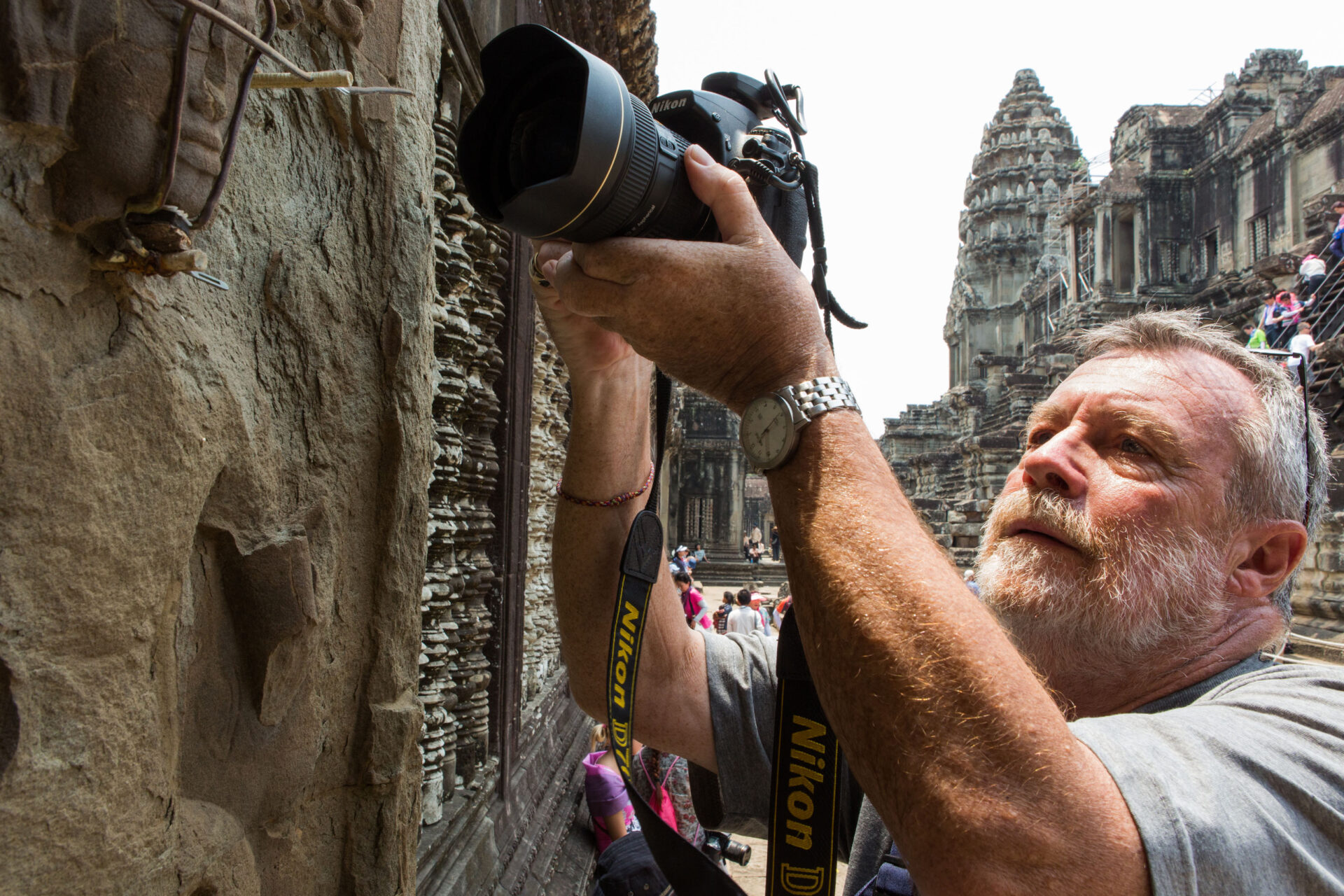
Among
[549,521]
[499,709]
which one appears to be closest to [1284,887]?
[499,709]

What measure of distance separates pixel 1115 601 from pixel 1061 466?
192mm

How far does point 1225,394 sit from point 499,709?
8.00 ft

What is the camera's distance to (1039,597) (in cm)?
123

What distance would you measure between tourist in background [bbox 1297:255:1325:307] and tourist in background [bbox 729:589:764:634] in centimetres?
→ 923

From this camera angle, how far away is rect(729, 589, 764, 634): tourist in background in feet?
26.5

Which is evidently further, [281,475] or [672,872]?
[672,872]

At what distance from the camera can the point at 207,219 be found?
0.68 m

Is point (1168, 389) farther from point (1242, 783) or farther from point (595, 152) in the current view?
point (595, 152)

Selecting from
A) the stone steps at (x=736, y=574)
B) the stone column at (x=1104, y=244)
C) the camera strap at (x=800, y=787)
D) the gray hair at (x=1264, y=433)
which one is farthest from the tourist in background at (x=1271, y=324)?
the camera strap at (x=800, y=787)

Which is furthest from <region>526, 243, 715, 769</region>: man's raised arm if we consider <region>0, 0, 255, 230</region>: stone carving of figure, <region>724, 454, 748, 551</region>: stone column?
<region>724, 454, 748, 551</region>: stone column

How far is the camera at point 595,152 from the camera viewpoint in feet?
3.12

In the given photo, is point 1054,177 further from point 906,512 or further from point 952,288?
point 906,512

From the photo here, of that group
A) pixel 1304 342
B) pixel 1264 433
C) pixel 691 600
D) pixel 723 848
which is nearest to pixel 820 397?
pixel 1264 433

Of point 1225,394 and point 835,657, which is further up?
point 1225,394
